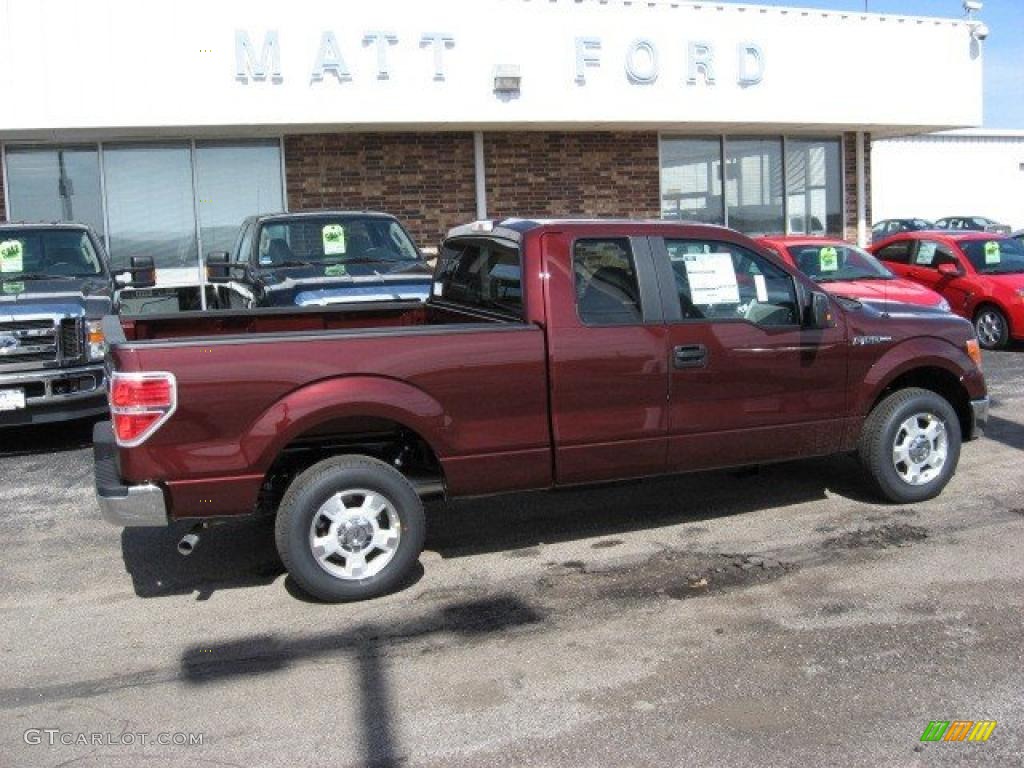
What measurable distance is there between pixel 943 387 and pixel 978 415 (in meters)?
0.27

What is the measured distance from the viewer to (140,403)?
4734 mm

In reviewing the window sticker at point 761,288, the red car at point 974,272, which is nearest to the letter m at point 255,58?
the red car at point 974,272

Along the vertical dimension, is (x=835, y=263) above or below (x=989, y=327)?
above

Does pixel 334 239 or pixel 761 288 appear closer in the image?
pixel 761 288

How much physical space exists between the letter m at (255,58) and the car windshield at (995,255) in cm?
942

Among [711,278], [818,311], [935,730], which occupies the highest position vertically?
[711,278]

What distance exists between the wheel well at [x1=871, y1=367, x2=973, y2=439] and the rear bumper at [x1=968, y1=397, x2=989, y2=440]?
2 cm

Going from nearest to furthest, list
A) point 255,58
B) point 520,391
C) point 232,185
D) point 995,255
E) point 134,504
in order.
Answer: point 134,504 → point 520,391 → point 255,58 → point 995,255 → point 232,185

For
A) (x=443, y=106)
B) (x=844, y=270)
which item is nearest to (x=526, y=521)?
(x=844, y=270)

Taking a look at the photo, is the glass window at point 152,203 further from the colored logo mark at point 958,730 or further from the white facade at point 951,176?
the white facade at point 951,176

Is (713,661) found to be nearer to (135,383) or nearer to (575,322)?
(575,322)

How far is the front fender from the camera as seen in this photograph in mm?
4941

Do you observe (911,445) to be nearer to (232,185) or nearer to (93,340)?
(93,340)

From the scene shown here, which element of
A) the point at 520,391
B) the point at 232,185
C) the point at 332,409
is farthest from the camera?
the point at 232,185
